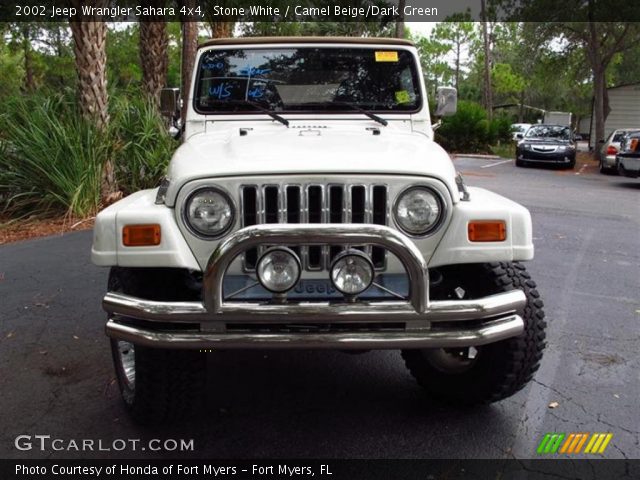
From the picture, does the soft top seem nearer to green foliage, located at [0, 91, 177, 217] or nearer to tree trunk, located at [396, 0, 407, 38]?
green foliage, located at [0, 91, 177, 217]

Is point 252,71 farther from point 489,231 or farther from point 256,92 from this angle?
point 489,231

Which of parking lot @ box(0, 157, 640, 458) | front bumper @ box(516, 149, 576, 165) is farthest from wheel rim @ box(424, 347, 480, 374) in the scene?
front bumper @ box(516, 149, 576, 165)

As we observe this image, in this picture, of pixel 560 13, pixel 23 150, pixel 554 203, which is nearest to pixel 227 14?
pixel 23 150

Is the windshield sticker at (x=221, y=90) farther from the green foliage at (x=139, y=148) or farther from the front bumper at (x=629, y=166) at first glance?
the front bumper at (x=629, y=166)

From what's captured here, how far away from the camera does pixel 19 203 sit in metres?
7.99

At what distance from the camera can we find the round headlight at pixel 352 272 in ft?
7.75

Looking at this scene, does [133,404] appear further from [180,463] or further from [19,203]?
[19,203]

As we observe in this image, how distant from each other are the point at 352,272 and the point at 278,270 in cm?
29

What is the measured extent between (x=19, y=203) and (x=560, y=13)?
19123 mm

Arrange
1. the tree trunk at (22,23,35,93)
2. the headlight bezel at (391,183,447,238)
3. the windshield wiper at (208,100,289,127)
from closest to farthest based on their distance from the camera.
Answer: the headlight bezel at (391,183,447,238), the windshield wiper at (208,100,289,127), the tree trunk at (22,23,35,93)

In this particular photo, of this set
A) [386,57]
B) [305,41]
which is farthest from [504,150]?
[305,41]

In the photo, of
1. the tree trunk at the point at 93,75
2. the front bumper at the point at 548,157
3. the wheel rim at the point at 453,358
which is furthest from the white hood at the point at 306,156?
the front bumper at the point at 548,157

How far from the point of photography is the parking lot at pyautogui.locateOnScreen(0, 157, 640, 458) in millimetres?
2781

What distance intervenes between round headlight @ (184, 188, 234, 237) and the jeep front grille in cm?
7
